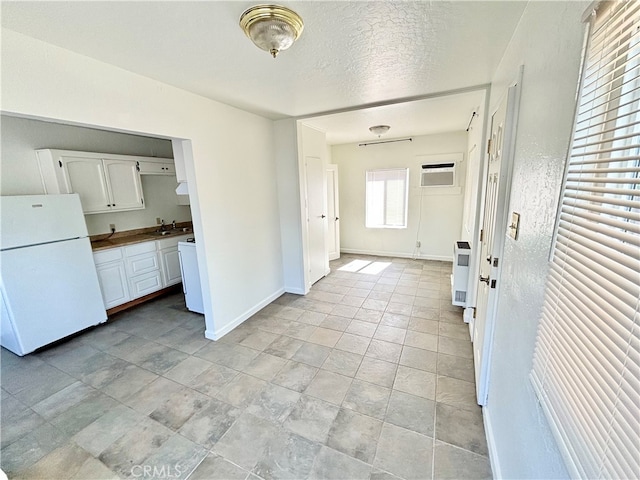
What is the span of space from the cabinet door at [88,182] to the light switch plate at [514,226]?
4.13 meters

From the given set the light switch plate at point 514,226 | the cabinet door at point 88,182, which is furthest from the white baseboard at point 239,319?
the light switch plate at point 514,226

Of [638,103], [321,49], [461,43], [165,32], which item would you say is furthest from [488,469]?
[165,32]

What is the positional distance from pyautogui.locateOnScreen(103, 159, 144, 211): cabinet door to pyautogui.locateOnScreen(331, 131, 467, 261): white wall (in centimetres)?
355

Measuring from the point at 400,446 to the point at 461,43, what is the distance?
2502mm

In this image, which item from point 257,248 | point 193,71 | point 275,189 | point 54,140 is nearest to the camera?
point 193,71

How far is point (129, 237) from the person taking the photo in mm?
3680

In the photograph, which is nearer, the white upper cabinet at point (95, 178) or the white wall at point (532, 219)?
the white wall at point (532, 219)

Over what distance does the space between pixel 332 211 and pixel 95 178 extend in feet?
11.8

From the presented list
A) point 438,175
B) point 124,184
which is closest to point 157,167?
point 124,184

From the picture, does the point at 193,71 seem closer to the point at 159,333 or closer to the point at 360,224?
the point at 159,333

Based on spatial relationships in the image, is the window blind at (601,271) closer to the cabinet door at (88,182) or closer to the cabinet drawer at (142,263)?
the cabinet drawer at (142,263)

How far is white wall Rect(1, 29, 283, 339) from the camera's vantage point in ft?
4.89

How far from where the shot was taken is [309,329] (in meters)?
2.85

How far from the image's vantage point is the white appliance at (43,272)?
234 cm
